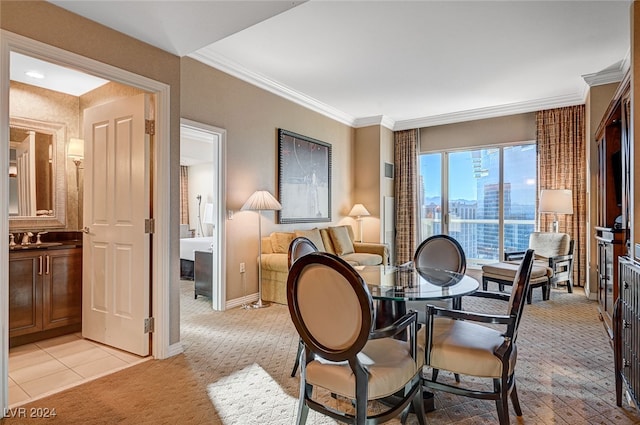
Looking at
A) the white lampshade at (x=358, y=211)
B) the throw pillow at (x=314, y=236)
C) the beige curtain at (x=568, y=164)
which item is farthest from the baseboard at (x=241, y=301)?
the beige curtain at (x=568, y=164)

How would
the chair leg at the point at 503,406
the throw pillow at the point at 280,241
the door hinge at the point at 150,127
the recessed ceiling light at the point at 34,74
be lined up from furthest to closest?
the throw pillow at the point at 280,241, the recessed ceiling light at the point at 34,74, the door hinge at the point at 150,127, the chair leg at the point at 503,406

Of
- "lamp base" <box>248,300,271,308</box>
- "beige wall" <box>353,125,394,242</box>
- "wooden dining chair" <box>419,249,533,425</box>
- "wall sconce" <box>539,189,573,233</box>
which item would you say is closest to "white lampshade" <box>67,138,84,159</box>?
"lamp base" <box>248,300,271,308</box>

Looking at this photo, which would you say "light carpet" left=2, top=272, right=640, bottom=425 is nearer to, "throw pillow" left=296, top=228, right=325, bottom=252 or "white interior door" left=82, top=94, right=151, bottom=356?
"white interior door" left=82, top=94, right=151, bottom=356

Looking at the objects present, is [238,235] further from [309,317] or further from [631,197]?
[631,197]

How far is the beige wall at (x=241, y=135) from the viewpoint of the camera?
12.6 ft

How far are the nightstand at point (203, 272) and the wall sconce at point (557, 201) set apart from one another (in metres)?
4.62

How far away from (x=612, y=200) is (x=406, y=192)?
3590mm

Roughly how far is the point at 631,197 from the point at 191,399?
2965 mm

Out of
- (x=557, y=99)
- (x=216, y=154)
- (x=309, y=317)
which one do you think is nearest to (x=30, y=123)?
(x=216, y=154)

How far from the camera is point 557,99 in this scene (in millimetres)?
5434

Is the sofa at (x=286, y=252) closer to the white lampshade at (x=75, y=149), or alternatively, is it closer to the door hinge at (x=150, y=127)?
the door hinge at (x=150, y=127)

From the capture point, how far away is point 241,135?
4.35 meters

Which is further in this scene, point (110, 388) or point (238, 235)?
point (238, 235)

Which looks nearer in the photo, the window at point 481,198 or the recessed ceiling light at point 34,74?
the recessed ceiling light at point 34,74
